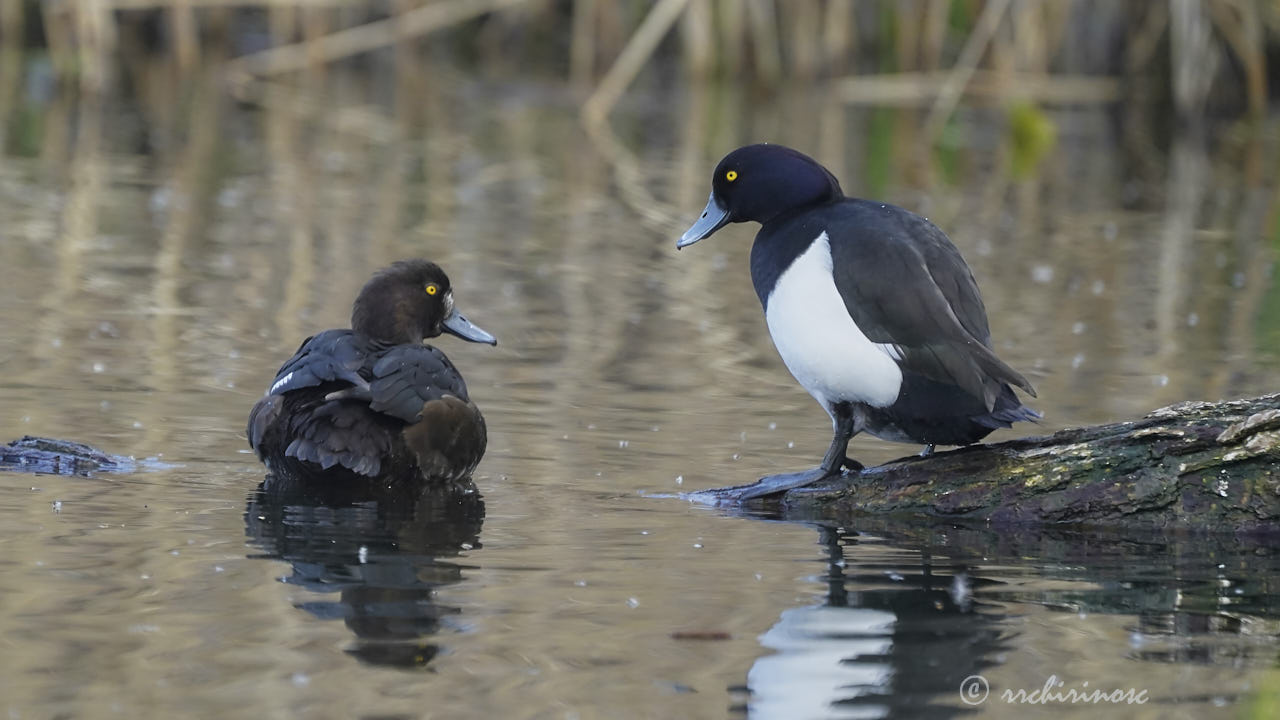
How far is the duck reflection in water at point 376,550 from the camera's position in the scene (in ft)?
12.6

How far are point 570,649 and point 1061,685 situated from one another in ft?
3.29

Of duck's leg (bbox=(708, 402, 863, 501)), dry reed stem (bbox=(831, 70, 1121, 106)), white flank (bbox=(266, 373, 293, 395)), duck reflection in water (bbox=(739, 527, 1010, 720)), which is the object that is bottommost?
duck reflection in water (bbox=(739, 527, 1010, 720))

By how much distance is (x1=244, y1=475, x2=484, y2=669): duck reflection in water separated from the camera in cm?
384

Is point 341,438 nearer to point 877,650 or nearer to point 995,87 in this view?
point 877,650

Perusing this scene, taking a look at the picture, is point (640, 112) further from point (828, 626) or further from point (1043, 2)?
point (828, 626)

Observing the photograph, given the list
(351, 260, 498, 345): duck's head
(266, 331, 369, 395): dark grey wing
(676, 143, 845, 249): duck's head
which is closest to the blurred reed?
(351, 260, 498, 345): duck's head

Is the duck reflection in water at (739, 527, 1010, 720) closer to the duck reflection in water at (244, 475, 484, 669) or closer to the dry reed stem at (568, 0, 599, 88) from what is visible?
the duck reflection in water at (244, 475, 484, 669)

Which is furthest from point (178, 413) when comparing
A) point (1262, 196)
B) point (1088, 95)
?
point (1088, 95)

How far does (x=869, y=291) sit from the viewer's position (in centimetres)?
497

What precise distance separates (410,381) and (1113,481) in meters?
2.10

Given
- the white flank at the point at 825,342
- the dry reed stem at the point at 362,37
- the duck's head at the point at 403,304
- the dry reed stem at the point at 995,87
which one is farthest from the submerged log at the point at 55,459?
the dry reed stem at the point at 995,87

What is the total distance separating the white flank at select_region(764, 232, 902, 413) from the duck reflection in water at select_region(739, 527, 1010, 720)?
69 cm

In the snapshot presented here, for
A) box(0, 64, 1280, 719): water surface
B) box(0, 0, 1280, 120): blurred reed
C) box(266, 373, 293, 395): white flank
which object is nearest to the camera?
box(0, 64, 1280, 719): water surface

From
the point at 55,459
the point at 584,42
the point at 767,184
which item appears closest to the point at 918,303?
the point at 767,184
